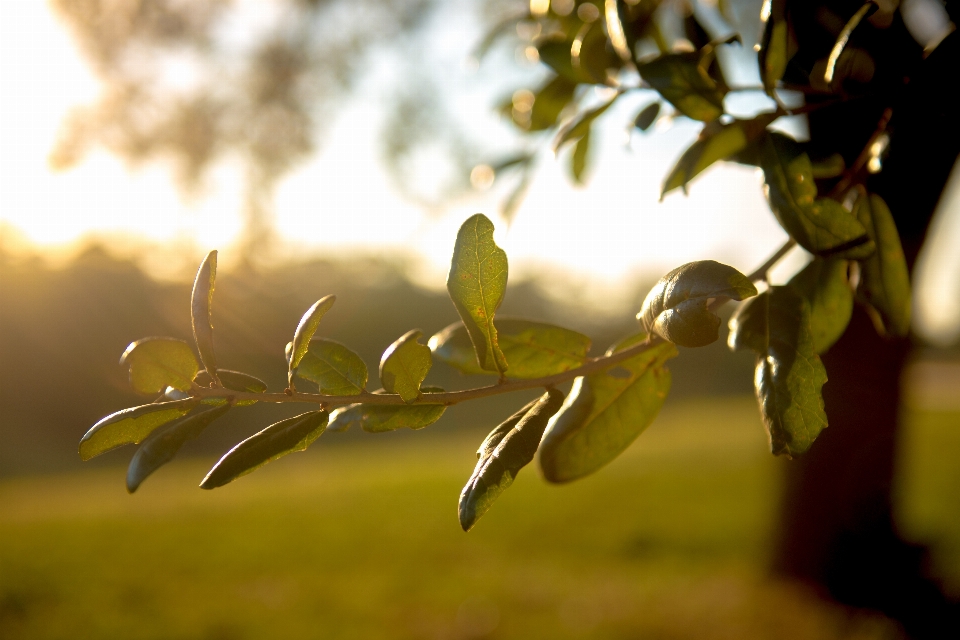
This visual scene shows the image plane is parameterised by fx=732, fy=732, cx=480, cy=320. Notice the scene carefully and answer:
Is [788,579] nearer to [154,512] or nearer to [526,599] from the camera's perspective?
[526,599]

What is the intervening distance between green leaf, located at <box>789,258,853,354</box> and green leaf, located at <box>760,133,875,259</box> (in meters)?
0.12

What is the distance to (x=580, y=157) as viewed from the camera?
4.94ft

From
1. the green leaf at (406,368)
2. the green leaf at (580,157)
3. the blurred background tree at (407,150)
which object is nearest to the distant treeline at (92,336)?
the blurred background tree at (407,150)

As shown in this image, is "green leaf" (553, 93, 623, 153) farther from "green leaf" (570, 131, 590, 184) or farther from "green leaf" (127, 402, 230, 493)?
"green leaf" (127, 402, 230, 493)

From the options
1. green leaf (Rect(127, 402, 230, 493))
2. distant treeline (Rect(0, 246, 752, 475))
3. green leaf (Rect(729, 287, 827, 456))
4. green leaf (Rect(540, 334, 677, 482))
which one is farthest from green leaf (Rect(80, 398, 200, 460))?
distant treeline (Rect(0, 246, 752, 475))

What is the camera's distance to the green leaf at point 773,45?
849 mm

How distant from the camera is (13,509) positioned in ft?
27.8

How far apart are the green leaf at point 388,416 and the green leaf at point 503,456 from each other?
7 centimetres

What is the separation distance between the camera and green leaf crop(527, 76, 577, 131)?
1.39 metres

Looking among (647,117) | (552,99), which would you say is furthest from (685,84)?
(552,99)

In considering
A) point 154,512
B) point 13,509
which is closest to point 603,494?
point 154,512

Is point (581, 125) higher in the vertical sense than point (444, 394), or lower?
higher

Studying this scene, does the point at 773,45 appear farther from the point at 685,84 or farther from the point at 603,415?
the point at 603,415

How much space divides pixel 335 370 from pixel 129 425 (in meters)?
0.21
